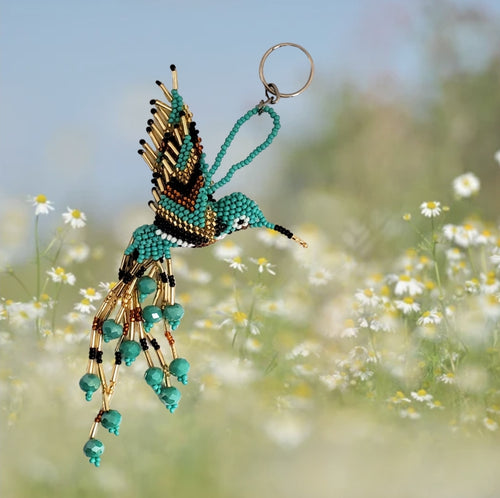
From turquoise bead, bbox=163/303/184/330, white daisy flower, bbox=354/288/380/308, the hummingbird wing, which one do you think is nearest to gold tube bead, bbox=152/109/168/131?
the hummingbird wing

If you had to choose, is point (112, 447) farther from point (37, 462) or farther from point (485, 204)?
point (485, 204)

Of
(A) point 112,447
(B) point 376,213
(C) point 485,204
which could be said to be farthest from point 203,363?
(C) point 485,204

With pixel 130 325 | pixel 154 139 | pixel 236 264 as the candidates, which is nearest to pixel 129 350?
pixel 130 325

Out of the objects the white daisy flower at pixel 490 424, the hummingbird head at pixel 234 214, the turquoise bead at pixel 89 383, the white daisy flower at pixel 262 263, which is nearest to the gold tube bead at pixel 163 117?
the hummingbird head at pixel 234 214

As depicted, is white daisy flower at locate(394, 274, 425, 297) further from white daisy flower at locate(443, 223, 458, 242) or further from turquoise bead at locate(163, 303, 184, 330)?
turquoise bead at locate(163, 303, 184, 330)

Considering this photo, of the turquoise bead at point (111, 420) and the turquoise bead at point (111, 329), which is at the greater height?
the turquoise bead at point (111, 329)

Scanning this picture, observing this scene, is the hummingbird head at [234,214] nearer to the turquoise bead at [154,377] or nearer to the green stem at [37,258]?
the turquoise bead at [154,377]
